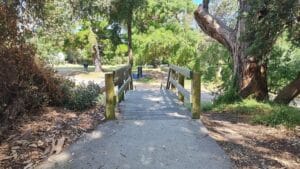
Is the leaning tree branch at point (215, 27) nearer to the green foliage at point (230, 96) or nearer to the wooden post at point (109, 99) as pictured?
the green foliage at point (230, 96)

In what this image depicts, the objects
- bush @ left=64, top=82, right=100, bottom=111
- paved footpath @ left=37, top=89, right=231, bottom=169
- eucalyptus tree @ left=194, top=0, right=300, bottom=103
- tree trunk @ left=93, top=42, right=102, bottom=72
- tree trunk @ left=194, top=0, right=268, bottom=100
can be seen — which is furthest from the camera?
tree trunk @ left=93, top=42, right=102, bottom=72

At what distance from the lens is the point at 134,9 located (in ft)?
77.9

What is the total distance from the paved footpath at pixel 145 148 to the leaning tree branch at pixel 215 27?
3.75m

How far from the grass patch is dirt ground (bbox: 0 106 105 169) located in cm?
283

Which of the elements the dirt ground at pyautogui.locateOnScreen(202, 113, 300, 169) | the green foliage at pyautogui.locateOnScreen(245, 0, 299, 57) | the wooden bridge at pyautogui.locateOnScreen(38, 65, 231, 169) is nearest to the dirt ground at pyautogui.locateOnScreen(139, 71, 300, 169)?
the dirt ground at pyautogui.locateOnScreen(202, 113, 300, 169)

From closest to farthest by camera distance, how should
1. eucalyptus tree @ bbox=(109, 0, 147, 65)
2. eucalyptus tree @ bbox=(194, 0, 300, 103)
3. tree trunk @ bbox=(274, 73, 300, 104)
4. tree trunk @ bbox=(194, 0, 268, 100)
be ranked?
1. eucalyptus tree @ bbox=(194, 0, 300, 103)
2. tree trunk @ bbox=(274, 73, 300, 104)
3. tree trunk @ bbox=(194, 0, 268, 100)
4. eucalyptus tree @ bbox=(109, 0, 147, 65)

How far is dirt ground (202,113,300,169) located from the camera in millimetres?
4203

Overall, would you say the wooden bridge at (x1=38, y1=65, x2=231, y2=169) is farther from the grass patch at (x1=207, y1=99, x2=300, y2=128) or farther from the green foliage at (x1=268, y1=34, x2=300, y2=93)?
the green foliage at (x1=268, y1=34, x2=300, y2=93)

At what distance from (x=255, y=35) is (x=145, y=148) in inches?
161

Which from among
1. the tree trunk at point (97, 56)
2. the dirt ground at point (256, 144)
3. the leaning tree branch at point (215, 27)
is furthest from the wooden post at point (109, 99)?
the tree trunk at point (97, 56)

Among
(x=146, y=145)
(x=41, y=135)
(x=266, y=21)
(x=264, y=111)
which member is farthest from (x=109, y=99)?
(x=266, y=21)

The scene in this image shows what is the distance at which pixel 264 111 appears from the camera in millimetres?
7246

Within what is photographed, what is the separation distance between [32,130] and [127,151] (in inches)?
65.5

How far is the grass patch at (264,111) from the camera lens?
621cm
